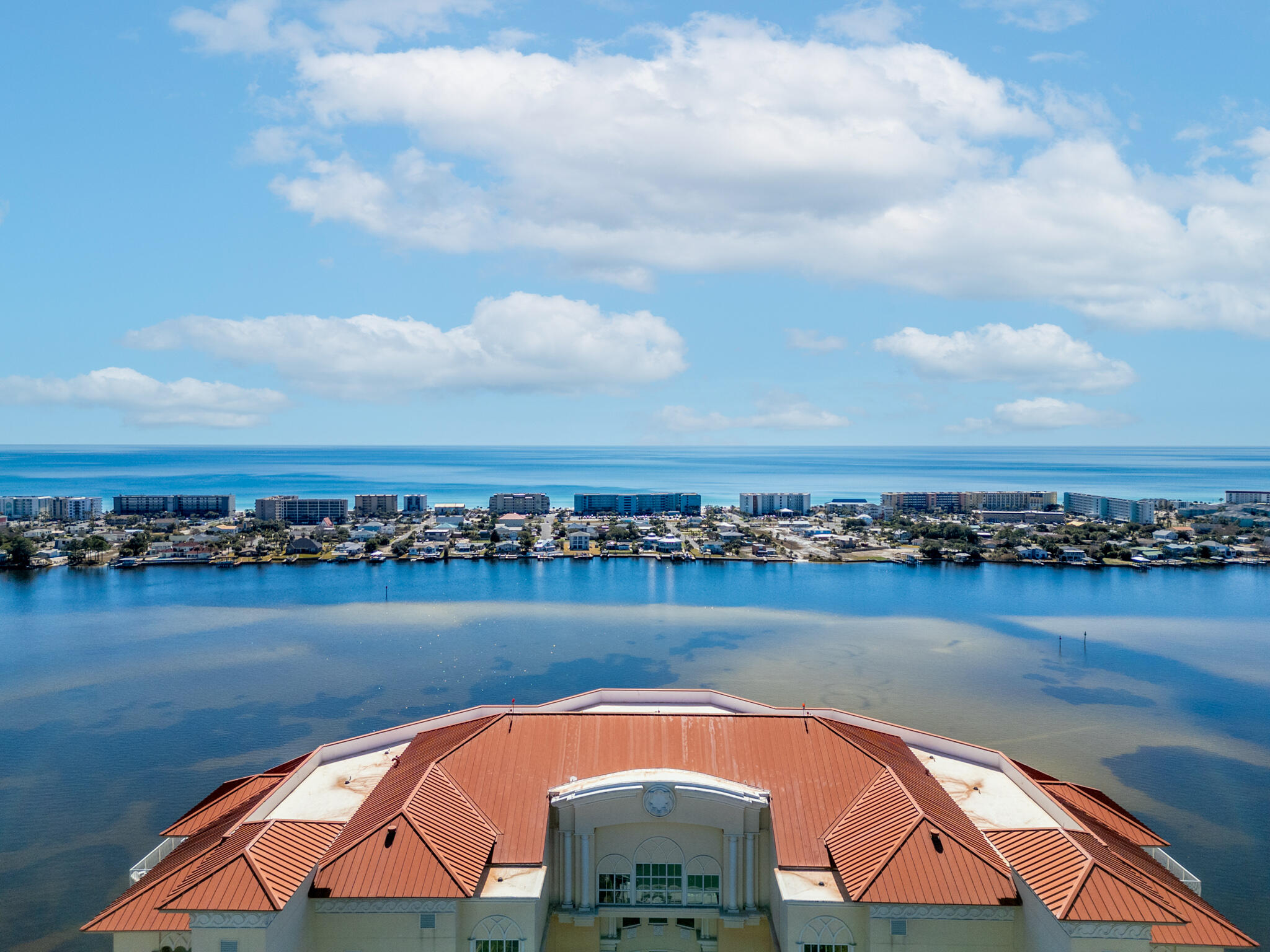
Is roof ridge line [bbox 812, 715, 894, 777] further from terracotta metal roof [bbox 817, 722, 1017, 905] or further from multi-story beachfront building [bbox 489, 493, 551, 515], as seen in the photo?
multi-story beachfront building [bbox 489, 493, 551, 515]

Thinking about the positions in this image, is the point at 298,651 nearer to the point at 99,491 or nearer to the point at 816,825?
the point at 816,825

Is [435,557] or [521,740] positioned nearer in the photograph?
[521,740]

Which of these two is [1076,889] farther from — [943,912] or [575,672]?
[575,672]

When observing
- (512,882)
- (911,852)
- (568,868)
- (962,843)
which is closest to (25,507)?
(568,868)

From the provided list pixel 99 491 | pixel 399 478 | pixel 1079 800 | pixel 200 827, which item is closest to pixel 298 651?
pixel 200 827

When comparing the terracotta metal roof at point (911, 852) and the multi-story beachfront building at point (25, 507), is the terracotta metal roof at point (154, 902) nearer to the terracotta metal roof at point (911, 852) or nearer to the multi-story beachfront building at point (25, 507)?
the terracotta metal roof at point (911, 852)

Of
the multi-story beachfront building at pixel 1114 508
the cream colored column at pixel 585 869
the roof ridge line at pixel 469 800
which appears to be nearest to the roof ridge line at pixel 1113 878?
the cream colored column at pixel 585 869

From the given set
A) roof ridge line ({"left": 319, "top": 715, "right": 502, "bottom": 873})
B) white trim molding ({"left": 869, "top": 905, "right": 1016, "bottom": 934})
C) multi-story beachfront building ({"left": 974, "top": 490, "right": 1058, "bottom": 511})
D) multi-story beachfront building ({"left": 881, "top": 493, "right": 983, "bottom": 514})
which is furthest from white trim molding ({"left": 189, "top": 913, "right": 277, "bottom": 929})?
multi-story beachfront building ({"left": 974, "top": 490, "right": 1058, "bottom": 511})
